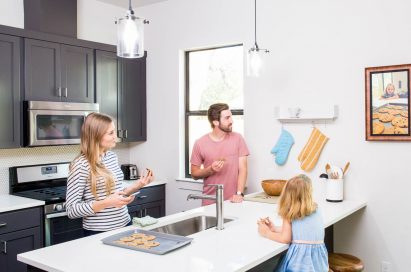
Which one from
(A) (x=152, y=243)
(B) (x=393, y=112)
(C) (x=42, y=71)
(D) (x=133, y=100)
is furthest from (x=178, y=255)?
(D) (x=133, y=100)

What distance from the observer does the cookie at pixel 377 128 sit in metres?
3.10

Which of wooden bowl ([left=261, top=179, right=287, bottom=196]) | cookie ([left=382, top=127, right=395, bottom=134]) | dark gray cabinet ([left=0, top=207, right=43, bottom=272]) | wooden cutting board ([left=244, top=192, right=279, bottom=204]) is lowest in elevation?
dark gray cabinet ([left=0, top=207, right=43, bottom=272])

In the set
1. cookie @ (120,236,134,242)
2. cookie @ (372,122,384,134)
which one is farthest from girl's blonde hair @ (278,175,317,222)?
cookie @ (372,122,384,134)

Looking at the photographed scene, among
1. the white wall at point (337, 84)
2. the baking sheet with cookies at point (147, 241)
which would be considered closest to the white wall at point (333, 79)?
the white wall at point (337, 84)

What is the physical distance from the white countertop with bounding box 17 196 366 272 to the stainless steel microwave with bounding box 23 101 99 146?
1.63 meters

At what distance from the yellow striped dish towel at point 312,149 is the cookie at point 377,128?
1.23 feet

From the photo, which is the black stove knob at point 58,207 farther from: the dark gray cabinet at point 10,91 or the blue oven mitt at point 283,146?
the blue oven mitt at point 283,146

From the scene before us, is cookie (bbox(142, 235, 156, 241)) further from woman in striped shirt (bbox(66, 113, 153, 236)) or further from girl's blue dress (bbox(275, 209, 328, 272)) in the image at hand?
girl's blue dress (bbox(275, 209, 328, 272))

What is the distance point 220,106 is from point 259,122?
1.68 feet

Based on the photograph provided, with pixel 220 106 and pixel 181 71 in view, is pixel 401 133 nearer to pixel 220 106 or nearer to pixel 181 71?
pixel 220 106

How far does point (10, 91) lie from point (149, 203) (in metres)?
1.70

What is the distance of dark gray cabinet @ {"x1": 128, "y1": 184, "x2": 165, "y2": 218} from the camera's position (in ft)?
13.4

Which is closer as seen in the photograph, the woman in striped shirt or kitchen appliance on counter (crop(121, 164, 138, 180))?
the woman in striped shirt

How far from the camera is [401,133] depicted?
3.01 meters
